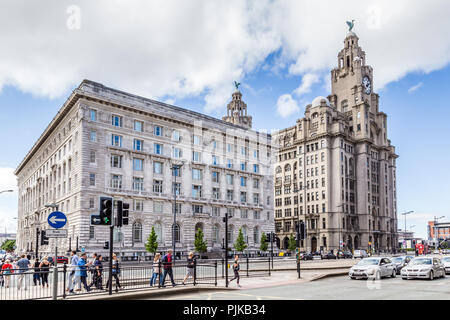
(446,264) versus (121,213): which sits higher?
(121,213)

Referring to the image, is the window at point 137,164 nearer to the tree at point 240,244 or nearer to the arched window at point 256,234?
the tree at point 240,244

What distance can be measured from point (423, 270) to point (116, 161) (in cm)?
5158

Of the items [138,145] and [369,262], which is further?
[138,145]

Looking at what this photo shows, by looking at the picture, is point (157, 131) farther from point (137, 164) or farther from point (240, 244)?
point (240, 244)

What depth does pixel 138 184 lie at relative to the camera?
69.4 meters

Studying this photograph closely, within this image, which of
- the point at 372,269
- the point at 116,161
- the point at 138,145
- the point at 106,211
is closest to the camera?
the point at 106,211

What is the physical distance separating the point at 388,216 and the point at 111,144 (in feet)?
287

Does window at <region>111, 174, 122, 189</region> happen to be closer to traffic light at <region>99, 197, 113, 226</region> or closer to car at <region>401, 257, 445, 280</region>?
car at <region>401, 257, 445, 280</region>

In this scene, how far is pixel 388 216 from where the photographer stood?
402 ft

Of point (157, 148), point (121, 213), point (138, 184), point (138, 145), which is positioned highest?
point (138, 145)

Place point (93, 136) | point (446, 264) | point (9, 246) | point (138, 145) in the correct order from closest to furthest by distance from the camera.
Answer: point (446, 264)
point (93, 136)
point (138, 145)
point (9, 246)

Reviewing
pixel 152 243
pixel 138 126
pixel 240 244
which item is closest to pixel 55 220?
pixel 152 243

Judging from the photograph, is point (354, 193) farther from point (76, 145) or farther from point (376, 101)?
point (76, 145)

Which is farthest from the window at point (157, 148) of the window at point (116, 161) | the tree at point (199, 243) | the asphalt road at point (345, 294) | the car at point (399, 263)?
the asphalt road at point (345, 294)
